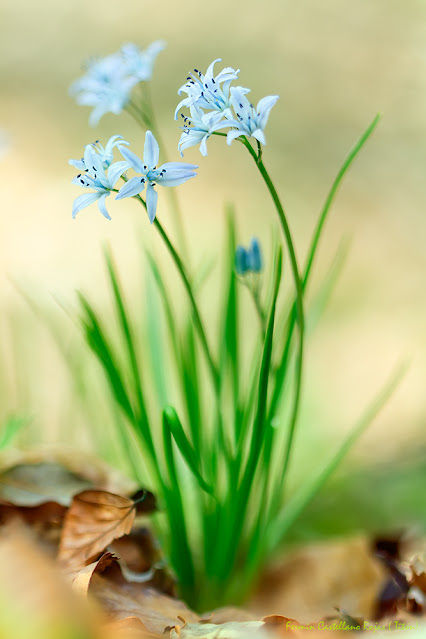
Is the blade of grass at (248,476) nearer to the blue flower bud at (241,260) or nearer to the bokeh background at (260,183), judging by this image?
the blue flower bud at (241,260)

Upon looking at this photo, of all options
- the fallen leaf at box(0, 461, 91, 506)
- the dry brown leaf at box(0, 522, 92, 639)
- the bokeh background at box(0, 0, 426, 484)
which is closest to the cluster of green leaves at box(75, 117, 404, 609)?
the fallen leaf at box(0, 461, 91, 506)

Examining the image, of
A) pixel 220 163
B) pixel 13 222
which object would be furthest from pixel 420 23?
pixel 13 222

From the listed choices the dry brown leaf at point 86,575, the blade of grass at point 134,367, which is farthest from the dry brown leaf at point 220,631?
the blade of grass at point 134,367

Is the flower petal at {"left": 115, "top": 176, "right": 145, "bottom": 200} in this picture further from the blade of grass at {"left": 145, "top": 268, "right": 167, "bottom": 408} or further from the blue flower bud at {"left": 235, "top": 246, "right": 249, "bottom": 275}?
the blade of grass at {"left": 145, "top": 268, "right": 167, "bottom": 408}

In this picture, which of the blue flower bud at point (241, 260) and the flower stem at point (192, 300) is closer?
the flower stem at point (192, 300)

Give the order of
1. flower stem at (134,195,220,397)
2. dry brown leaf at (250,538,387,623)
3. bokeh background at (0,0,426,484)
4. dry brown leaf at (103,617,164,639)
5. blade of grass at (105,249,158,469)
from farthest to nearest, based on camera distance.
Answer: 1. bokeh background at (0,0,426,484)
2. dry brown leaf at (250,538,387,623)
3. blade of grass at (105,249,158,469)
4. flower stem at (134,195,220,397)
5. dry brown leaf at (103,617,164,639)

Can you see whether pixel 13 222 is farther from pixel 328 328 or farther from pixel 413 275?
pixel 413 275
